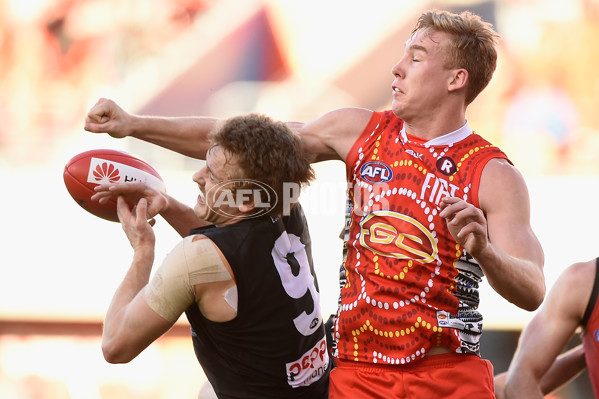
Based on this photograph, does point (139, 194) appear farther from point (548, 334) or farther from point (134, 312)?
point (548, 334)

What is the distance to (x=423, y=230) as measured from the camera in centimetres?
261

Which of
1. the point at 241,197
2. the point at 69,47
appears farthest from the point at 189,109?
the point at 241,197

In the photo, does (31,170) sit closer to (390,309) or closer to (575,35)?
(575,35)

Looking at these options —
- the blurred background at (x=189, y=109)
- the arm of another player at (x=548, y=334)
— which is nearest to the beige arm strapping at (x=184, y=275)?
the arm of another player at (x=548, y=334)

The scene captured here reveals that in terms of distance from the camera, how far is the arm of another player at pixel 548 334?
11.1ft

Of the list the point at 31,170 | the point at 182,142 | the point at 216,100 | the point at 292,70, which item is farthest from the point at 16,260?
the point at 182,142

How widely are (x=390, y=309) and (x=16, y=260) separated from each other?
19.3 ft

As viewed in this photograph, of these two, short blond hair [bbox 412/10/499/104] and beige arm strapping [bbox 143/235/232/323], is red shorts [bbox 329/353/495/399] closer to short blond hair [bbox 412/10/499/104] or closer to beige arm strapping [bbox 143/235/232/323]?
beige arm strapping [bbox 143/235/232/323]

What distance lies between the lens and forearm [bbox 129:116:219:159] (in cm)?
283

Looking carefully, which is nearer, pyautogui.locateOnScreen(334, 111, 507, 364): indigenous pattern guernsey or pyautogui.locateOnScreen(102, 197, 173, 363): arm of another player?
pyautogui.locateOnScreen(102, 197, 173, 363): arm of another player

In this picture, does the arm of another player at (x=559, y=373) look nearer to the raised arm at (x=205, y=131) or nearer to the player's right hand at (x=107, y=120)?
the raised arm at (x=205, y=131)

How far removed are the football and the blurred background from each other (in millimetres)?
4305

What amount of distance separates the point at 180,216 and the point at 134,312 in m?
0.58

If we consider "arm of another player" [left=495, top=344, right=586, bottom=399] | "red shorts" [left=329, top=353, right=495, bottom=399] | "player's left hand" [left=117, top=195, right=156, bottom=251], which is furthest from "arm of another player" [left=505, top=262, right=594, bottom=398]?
"player's left hand" [left=117, top=195, right=156, bottom=251]
